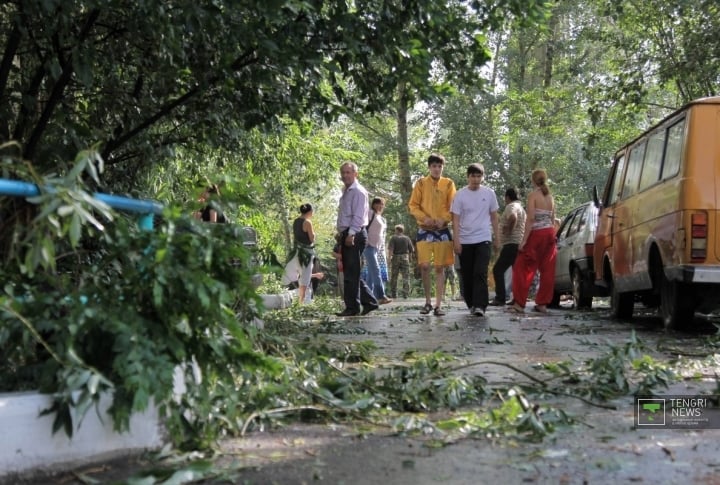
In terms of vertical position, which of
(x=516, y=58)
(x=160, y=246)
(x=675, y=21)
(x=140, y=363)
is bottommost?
(x=140, y=363)

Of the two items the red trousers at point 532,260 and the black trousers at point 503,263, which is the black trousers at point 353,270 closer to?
the red trousers at point 532,260

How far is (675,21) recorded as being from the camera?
17125 mm

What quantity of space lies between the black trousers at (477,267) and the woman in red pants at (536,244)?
129 cm

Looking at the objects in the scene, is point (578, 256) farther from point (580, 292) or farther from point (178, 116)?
point (178, 116)

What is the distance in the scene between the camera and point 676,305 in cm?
879

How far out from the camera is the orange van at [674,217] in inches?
316

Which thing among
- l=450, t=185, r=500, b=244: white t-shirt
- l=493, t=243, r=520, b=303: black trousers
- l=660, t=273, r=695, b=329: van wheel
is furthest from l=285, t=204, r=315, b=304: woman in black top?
l=660, t=273, r=695, b=329: van wheel

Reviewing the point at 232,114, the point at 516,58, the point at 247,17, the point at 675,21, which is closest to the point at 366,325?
the point at 232,114

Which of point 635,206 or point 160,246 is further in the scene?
point 635,206

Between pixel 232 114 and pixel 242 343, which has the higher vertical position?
pixel 232 114

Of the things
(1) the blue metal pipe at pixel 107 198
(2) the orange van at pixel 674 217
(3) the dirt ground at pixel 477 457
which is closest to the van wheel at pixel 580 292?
(2) the orange van at pixel 674 217

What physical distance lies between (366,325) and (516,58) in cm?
2853

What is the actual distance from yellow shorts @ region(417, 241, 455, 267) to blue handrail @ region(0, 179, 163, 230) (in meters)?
7.23

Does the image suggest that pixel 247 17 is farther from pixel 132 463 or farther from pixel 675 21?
pixel 675 21
